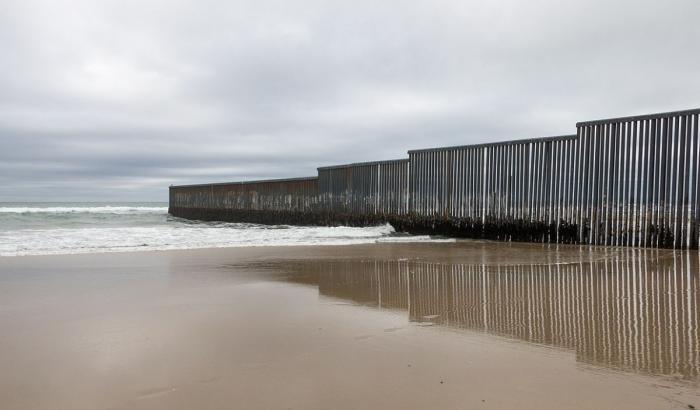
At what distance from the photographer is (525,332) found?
379 centimetres

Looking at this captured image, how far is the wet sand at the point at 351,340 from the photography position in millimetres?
2549

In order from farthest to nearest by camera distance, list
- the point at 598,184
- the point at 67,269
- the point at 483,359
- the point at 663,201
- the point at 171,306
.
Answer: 1. the point at 598,184
2. the point at 663,201
3. the point at 67,269
4. the point at 171,306
5. the point at 483,359

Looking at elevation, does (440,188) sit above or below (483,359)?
above

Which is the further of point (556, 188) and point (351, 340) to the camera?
point (556, 188)

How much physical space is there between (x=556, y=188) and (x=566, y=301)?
959cm

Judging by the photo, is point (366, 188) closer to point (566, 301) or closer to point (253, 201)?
point (253, 201)

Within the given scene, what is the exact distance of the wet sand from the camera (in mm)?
2549

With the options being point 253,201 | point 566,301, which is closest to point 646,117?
point 566,301

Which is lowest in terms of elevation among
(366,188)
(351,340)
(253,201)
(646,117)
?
(351,340)

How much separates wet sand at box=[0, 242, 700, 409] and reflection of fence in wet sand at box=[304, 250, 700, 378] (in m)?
0.02

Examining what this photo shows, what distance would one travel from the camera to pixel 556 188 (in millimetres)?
13672

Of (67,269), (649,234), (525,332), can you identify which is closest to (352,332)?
(525,332)

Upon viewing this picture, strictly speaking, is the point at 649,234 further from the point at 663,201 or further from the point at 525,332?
the point at 525,332

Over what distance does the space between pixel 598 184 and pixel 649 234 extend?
6.18ft
